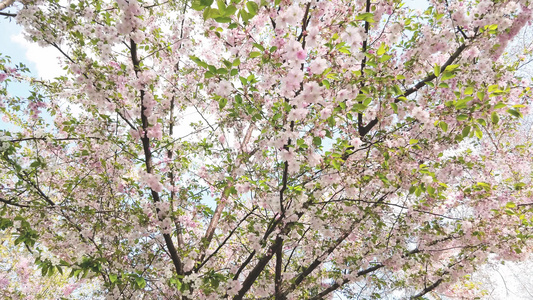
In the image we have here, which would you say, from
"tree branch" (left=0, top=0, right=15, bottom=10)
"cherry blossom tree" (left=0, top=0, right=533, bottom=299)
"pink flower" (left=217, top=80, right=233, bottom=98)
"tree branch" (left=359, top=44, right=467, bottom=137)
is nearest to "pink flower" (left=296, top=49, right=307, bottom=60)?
"cherry blossom tree" (left=0, top=0, right=533, bottom=299)

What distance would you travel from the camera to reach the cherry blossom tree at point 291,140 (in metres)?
3.02

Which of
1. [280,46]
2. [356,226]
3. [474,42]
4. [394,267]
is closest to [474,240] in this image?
[394,267]

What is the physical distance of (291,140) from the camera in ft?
9.98

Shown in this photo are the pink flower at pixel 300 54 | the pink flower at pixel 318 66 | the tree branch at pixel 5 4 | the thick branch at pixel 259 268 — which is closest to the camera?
the pink flower at pixel 300 54

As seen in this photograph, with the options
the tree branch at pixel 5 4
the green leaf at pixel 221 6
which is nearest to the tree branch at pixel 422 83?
the green leaf at pixel 221 6

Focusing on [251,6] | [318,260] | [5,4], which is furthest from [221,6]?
[318,260]

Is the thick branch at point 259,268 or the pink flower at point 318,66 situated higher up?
the pink flower at point 318,66

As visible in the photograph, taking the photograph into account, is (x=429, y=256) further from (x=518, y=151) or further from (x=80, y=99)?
(x=80, y=99)

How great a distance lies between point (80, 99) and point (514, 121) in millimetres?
7733

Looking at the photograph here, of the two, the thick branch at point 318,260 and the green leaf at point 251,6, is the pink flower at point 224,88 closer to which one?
the green leaf at point 251,6

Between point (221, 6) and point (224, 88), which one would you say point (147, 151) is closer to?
point (224, 88)

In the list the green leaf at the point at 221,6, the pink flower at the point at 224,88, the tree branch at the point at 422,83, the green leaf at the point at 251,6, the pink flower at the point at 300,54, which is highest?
the tree branch at the point at 422,83

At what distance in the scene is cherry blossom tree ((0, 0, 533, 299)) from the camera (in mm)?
3016

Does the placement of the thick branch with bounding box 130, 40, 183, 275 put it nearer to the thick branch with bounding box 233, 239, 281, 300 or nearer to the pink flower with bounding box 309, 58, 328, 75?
the thick branch with bounding box 233, 239, 281, 300
